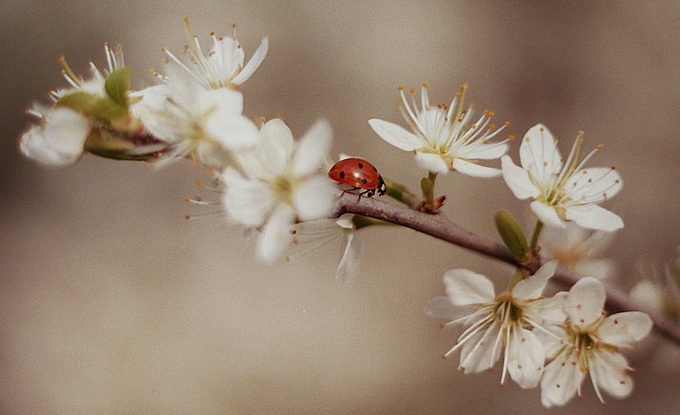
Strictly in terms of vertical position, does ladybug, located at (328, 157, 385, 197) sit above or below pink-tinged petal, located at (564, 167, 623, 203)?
below

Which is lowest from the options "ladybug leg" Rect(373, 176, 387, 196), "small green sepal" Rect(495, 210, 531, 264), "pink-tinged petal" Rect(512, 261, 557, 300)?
"pink-tinged petal" Rect(512, 261, 557, 300)

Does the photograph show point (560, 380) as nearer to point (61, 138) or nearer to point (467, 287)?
point (467, 287)

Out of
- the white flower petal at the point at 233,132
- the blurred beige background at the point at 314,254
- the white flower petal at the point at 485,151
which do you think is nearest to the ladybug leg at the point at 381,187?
the white flower petal at the point at 485,151

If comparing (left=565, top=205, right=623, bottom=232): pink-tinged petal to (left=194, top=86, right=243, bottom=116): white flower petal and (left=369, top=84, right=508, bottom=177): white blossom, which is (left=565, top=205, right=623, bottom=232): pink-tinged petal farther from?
(left=194, top=86, right=243, bottom=116): white flower petal

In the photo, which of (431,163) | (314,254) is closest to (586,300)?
(431,163)

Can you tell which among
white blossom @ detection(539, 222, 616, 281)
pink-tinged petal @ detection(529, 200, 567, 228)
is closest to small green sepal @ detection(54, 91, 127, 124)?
pink-tinged petal @ detection(529, 200, 567, 228)

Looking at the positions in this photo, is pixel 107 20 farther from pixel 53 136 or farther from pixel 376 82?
pixel 53 136
